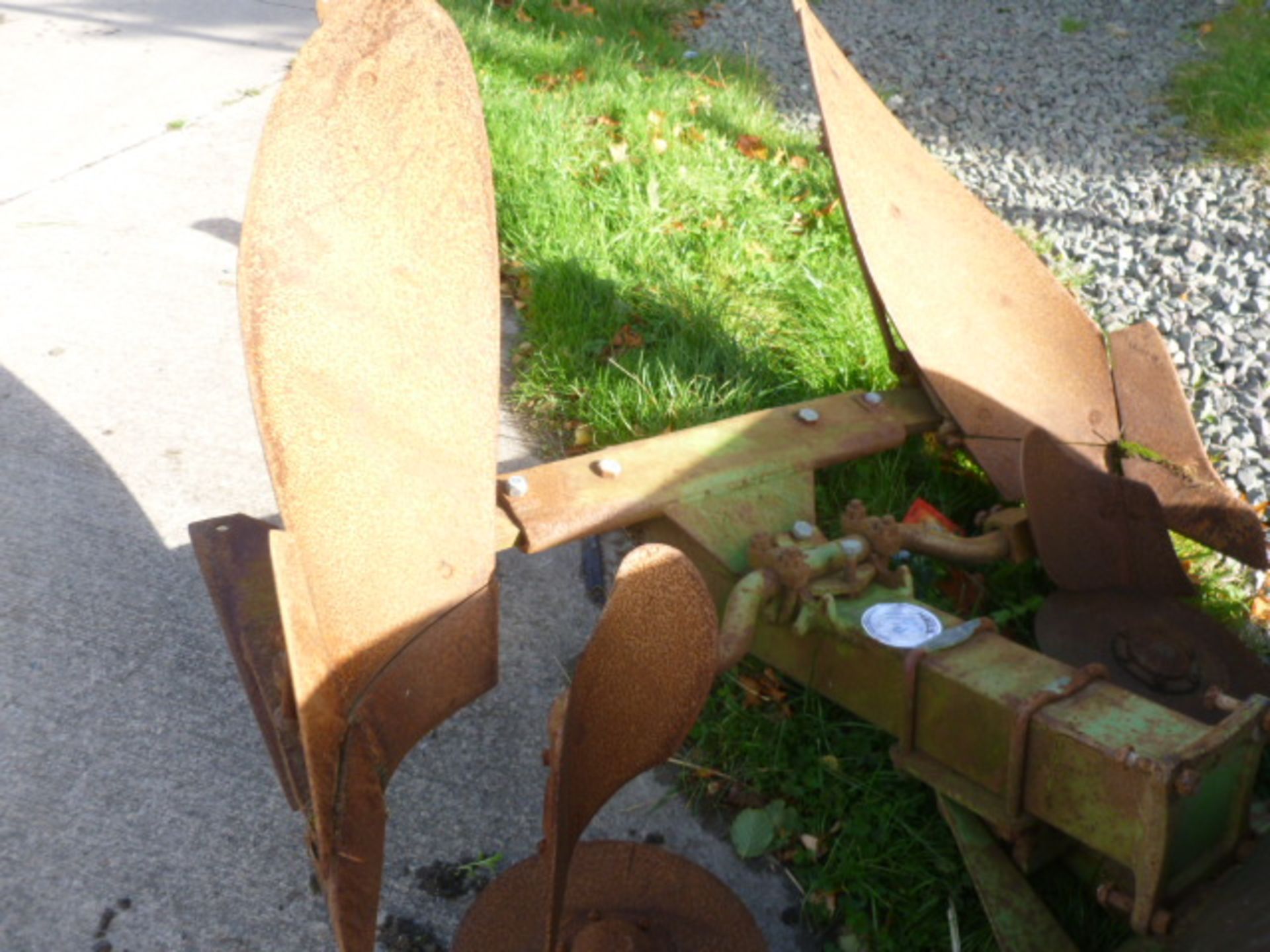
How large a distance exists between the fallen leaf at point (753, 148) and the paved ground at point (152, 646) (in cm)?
214

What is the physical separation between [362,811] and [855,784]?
1.08 m

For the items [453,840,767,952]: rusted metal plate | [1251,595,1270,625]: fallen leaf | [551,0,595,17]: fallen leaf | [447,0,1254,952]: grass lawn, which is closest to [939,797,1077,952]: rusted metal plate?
[447,0,1254,952]: grass lawn

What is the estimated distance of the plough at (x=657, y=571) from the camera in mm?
1606

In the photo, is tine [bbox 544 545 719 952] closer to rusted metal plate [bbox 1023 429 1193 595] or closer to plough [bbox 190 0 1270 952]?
plough [bbox 190 0 1270 952]

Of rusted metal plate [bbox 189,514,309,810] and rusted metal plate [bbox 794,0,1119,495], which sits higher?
rusted metal plate [bbox 794,0,1119,495]

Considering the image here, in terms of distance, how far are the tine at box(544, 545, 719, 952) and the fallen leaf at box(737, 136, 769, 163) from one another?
13.0ft

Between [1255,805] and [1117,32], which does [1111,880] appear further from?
[1117,32]

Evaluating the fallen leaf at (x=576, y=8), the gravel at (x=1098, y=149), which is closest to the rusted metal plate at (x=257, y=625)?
the gravel at (x=1098, y=149)

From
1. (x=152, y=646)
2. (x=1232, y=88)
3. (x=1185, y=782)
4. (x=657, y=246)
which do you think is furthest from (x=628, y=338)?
(x=1232, y=88)

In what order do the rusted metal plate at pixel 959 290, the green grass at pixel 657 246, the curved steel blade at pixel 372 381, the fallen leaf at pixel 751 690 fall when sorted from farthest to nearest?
the green grass at pixel 657 246 < the rusted metal plate at pixel 959 290 < the fallen leaf at pixel 751 690 < the curved steel blade at pixel 372 381

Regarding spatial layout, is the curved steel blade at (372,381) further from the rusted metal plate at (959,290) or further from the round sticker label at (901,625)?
the rusted metal plate at (959,290)

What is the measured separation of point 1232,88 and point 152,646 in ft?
18.1

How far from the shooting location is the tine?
1547 mm

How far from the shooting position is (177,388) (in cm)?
357
